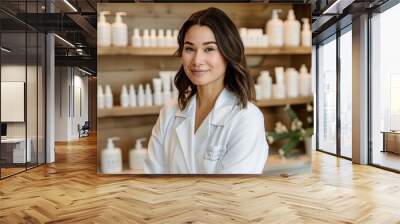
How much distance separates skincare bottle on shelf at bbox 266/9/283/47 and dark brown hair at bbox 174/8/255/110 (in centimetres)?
43

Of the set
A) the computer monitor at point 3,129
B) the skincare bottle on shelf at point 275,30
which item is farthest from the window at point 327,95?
the computer monitor at point 3,129

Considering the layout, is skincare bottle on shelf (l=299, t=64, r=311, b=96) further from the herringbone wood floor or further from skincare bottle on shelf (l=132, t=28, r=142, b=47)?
skincare bottle on shelf (l=132, t=28, r=142, b=47)

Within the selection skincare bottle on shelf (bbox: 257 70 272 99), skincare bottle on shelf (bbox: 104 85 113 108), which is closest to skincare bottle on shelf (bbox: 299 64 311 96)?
skincare bottle on shelf (bbox: 257 70 272 99)

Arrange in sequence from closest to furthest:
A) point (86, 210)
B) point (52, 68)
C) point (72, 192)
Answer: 1. point (86, 210)
2. point (72, 192)
3. point (52, 68)

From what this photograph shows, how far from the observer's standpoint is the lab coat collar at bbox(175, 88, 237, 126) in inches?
213

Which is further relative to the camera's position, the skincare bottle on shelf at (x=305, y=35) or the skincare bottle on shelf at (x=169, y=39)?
the skincare bottle on shelf at (x=305, y=35)

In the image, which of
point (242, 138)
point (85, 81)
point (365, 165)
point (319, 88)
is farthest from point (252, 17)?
point (85, 81)

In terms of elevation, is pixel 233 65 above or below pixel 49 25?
below

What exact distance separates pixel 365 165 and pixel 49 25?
615 centimetres

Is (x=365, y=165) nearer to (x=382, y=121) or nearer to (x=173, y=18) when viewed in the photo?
(x=382, y=121)

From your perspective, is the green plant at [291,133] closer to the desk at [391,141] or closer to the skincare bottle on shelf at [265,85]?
the skincare bottle on shelf at [265,85]

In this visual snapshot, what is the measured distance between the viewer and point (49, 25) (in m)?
7.39

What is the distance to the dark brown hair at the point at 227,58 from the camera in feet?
18.1

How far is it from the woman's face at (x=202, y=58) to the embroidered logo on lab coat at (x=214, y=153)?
0.84 m
